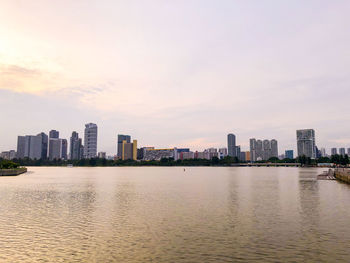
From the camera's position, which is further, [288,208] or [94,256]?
[288,208]

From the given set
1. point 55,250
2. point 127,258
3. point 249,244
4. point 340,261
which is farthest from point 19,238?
point 340,261

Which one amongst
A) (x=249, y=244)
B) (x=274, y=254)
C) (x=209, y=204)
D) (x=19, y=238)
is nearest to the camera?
(x=274, y=254)

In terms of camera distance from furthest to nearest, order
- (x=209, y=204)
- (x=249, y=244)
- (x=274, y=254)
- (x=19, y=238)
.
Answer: (x=209, y=204)
(x=19, y=238)
(x=249, y=244)
(x=274, y=254)

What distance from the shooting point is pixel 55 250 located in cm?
2494

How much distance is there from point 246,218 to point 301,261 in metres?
16.9

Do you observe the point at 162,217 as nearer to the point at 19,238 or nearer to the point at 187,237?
the point at 187,237

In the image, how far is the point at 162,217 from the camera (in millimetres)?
39781

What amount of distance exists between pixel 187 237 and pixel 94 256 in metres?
9.51

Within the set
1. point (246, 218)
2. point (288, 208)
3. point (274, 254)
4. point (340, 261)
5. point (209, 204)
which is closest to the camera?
point (340, 261)

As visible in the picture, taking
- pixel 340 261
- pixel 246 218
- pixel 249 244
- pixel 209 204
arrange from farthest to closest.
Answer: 1. pixel 209 204
2. pixel 246 218
3. pixel 249 244
4. pixel 340 261

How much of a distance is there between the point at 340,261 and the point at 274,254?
4.66 meters

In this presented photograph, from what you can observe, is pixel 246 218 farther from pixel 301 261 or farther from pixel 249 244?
pixel 301 261

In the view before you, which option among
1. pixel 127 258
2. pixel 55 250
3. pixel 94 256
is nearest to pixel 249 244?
pixel 127 258

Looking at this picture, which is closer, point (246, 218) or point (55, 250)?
point (55, 250)
